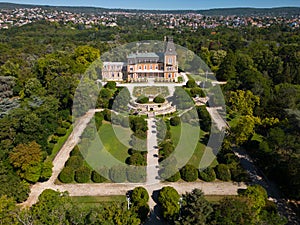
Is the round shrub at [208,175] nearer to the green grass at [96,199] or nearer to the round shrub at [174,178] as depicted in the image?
the round shrub at [174,178]

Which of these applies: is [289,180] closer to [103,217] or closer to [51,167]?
[103,217]

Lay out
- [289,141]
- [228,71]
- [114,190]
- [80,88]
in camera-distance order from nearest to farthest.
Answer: [289,141]
[114,190]
[80,88]
[228,71]

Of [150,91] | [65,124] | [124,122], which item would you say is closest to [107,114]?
[124,122]

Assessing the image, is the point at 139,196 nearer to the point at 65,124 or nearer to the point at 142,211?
the point at 142,211

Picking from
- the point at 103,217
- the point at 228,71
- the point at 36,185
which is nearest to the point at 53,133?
the point at 36,185

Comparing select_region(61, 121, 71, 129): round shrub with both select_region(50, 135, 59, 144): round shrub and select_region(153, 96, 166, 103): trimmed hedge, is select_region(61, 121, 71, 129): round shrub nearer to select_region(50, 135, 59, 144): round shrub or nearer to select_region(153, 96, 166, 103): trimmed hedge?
select_region(50, 135, 59, 144): round shrub

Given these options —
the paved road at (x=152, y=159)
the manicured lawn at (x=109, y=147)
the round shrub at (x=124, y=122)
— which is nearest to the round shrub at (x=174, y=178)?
the paved road at (x=152, y=159)
